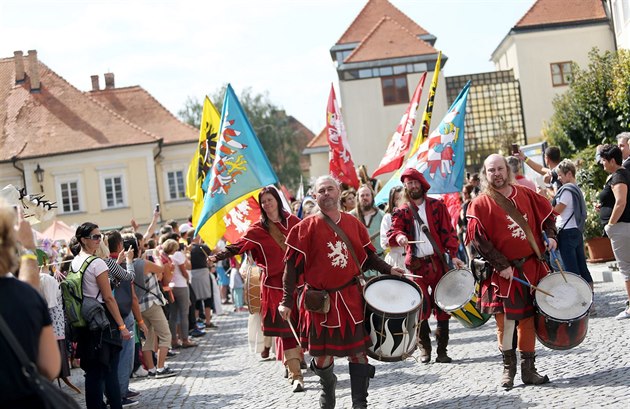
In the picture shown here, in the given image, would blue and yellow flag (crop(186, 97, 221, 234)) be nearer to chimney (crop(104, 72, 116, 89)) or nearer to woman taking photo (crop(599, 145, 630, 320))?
woman taking photo (crop(599, 145, 630, 320))

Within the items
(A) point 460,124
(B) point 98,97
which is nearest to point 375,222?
(A) point 460,124

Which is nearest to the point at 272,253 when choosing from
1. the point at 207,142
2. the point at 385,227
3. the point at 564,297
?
the point at 385,227

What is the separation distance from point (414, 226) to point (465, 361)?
1.43 metres

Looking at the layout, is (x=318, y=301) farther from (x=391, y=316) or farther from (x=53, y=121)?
(x=53, y=121)

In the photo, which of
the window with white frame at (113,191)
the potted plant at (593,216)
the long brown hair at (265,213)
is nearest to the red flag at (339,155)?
the potted plant at (593,216)

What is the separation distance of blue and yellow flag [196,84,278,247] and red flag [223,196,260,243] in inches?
34.1

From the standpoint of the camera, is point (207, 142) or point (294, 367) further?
point (207, 142)

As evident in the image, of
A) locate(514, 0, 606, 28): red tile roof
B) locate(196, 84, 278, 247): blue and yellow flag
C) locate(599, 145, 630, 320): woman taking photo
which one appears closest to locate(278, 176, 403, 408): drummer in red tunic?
locate(599, 145, 630, 320): woman taking photo

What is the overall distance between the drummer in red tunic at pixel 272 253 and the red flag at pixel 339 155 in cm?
649

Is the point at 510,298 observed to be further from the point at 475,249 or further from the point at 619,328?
the point at 619,328

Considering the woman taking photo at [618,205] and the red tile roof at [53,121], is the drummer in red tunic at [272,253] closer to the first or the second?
the woman taking photo at [618,205]

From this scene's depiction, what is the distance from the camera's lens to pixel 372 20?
65250 mm

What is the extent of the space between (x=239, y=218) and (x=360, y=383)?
6.45 m

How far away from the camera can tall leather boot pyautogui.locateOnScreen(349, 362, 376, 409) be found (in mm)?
8352
